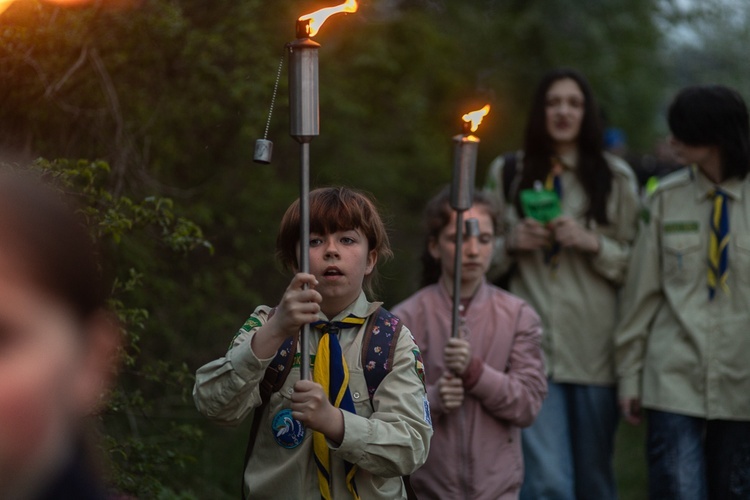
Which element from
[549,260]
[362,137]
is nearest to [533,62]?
[362,137]

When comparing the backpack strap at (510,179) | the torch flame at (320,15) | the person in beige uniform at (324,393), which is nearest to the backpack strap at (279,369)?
the person in beige uniform at (324,393)

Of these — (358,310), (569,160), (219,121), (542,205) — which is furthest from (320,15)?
(219,121)

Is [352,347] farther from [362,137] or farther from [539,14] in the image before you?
[539,14]

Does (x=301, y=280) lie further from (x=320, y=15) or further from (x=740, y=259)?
(x=740, y=259)

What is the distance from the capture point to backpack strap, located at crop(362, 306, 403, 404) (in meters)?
3.53

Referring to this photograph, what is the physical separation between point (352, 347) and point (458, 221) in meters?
1.11

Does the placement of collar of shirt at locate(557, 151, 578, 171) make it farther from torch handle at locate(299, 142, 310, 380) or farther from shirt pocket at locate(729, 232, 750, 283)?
torch handle at locate(299, 142, 310, 380)

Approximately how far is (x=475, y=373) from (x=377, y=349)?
4.10 feet

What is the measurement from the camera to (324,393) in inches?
127

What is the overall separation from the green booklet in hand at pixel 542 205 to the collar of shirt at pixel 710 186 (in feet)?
2.27

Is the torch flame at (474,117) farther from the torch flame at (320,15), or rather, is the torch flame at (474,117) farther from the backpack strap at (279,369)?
the backpack strap at (279,369)

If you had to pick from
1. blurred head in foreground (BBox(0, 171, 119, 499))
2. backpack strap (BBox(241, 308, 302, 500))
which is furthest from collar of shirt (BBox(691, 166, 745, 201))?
blurred head in foreground (BBox(0, 171, 119, 499))

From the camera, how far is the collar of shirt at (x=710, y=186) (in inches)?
213

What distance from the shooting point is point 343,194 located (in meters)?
3.74
